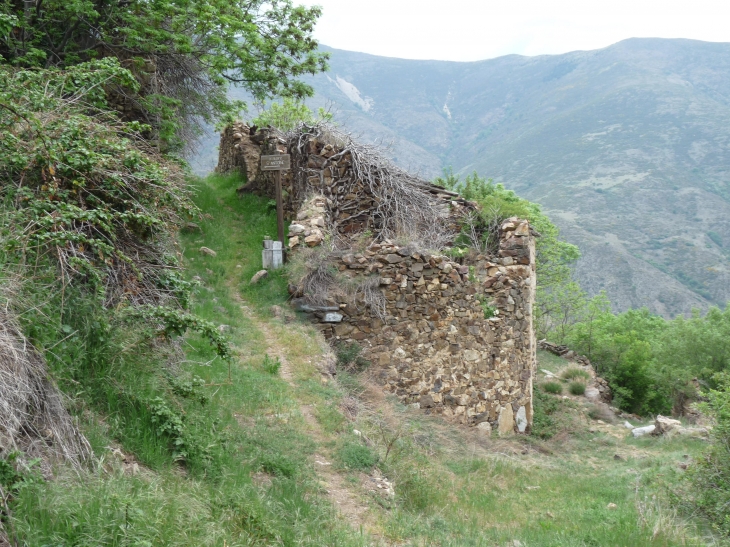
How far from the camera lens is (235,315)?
8594 mm

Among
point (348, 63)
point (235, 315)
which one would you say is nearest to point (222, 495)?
point (235, 315)

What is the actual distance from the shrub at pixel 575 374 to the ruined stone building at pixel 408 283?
448cm

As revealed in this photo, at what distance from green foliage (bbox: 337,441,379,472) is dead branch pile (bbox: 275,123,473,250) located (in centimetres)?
634

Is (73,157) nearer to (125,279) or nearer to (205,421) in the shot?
(125,279)

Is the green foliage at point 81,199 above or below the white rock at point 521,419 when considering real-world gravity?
above

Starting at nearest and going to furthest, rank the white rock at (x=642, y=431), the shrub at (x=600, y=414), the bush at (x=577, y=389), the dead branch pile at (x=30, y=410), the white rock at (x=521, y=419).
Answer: the dead branch pile at (x=30, y=410)
the white rock at (x=521, y=419)
the white rock at (x=642, y=431)
the shrub at (x=600, y=414)
the bush at (x=577, y=389)

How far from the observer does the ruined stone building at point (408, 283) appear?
29.3ft

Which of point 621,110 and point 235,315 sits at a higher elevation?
point 621,110

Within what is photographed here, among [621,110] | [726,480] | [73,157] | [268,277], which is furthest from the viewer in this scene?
[621,110]

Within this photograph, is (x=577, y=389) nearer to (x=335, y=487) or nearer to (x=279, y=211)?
(x=279, y=211)

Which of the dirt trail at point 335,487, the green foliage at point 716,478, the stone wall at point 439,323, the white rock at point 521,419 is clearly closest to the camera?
the dirt trail at point 335,487

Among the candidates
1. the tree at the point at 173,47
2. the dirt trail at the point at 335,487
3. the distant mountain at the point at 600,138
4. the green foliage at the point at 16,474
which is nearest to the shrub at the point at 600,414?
the distant mountain at the point at 600,138

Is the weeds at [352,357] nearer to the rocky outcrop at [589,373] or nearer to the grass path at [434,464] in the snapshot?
the grass path at [434,464]

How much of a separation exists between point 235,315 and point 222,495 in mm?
5104
